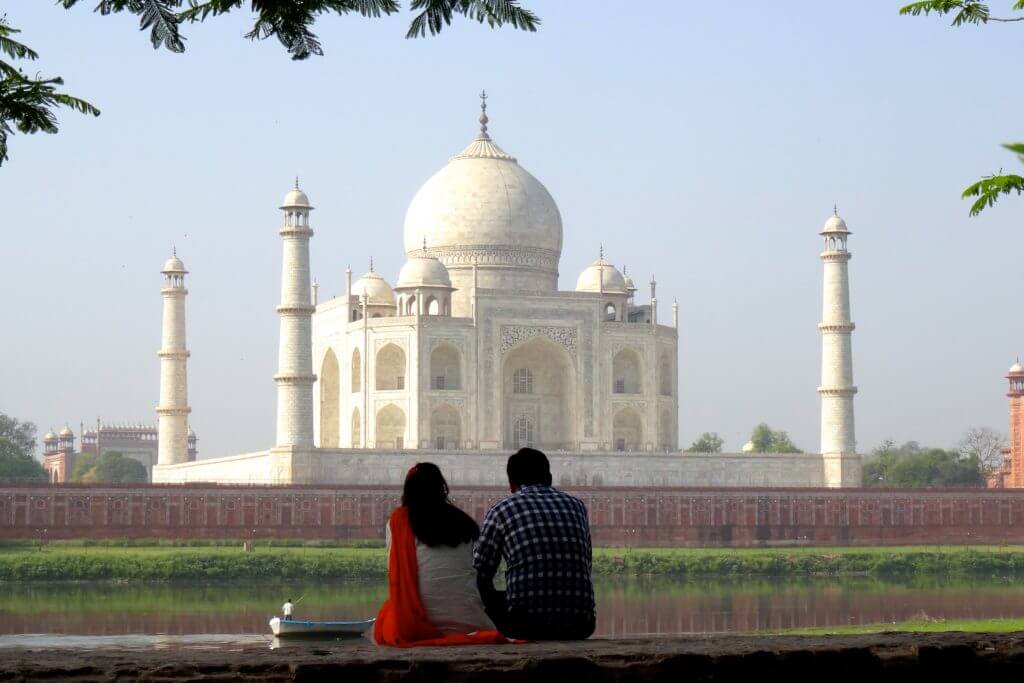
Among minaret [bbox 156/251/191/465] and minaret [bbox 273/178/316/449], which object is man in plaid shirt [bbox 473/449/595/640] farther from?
minaret [bbox 156/251/191/465]

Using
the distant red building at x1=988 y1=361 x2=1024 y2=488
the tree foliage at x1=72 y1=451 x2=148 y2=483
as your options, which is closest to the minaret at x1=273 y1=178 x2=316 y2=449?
the distant red building at x1=988 y1=361 x2=1024 y2=488

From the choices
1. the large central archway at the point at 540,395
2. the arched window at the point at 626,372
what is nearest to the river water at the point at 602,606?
the large central archway at the point at 540,395

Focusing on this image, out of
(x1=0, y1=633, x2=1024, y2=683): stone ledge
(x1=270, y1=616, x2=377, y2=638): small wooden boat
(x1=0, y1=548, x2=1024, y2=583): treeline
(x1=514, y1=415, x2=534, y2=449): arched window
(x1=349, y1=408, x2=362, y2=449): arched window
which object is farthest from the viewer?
(x1=349, y1=408, x2=362, y2=449): arched window

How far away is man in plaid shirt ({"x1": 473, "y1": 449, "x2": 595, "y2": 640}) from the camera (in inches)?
210

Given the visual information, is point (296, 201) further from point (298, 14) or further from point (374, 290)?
point (298, 14)

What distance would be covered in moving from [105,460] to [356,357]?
29.4 metres

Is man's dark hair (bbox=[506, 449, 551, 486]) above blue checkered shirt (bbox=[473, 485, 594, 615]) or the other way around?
above

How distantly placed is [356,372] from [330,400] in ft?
6.76

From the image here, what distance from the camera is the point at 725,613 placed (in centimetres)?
2483

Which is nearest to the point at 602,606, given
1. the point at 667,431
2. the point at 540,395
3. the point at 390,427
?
the point at 390,427

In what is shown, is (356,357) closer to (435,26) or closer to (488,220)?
(488,220)

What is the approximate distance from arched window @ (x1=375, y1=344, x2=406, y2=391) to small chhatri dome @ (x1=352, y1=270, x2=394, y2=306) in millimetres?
2084

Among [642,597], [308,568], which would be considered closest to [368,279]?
[308,568]

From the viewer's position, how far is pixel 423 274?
39.0m
